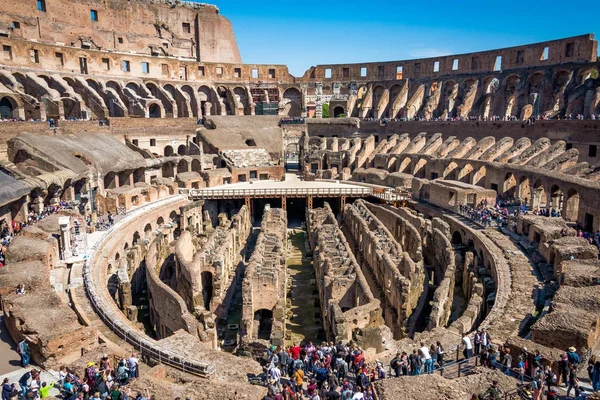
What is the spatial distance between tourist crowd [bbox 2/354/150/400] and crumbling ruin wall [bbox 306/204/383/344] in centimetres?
686

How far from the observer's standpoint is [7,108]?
36.9 m

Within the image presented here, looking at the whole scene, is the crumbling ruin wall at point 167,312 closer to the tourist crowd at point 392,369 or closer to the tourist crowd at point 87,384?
the tourist crowd at point 392,369

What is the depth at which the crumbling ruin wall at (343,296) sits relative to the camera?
15805 millimetres

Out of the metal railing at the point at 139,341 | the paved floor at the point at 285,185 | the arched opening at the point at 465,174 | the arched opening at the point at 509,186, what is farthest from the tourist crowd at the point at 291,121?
the metal railing at the point at 139,341

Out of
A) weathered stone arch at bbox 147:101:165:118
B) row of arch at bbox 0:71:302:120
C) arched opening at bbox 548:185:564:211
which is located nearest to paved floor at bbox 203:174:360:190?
row of arch at bbox 0:71:302:120

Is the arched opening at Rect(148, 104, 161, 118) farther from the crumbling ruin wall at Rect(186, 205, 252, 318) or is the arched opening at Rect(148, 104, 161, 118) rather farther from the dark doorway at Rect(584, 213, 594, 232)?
the dark doorway at Rect(584, 213, 594, 232)

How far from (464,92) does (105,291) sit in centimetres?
4312

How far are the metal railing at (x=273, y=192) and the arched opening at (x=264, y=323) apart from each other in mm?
18336

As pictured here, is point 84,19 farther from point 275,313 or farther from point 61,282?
point 275,313

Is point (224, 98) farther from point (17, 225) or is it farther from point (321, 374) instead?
point (321, 374)

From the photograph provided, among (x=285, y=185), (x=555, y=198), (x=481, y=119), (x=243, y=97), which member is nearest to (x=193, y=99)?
(x=243, y=97)

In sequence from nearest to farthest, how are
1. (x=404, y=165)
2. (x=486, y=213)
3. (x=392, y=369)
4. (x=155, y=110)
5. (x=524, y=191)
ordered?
(x=392, y=369)
(x=486, y=213)
(x=524, y=191)
(x=404, y=165)
(x=155, y=110)

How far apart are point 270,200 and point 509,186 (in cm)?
1924

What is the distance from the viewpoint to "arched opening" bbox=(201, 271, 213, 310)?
22.3m
